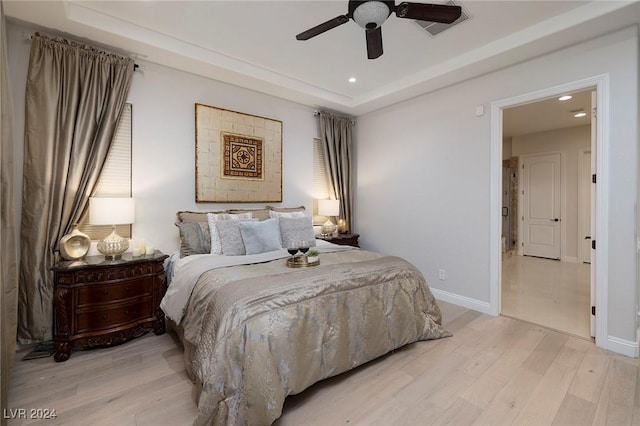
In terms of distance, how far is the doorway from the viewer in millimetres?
4379

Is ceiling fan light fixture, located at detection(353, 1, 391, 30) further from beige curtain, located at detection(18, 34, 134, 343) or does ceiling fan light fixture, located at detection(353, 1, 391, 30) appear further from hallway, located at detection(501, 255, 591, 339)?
hallway, located at detection(501, 255, 591, 339)

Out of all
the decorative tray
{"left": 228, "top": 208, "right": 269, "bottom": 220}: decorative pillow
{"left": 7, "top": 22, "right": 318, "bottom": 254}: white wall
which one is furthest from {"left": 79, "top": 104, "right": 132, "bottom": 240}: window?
the decorative tray

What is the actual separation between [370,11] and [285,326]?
211 cm

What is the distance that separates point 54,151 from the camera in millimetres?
2555

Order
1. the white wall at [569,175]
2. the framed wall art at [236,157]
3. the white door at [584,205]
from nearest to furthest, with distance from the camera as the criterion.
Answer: the framed wall art at [236,157], the white door at [584,205], the white wall at [569,175]

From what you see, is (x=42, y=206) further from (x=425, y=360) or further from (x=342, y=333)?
(x=425, y=360)

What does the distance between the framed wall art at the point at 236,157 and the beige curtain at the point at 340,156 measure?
2.69ft

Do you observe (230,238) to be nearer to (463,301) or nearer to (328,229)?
(328,229)

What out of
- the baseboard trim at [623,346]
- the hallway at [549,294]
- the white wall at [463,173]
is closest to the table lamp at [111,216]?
the white wall at [463,173]

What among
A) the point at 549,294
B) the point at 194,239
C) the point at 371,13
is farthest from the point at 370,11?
the point at 549,294

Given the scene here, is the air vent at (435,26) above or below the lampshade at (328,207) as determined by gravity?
above

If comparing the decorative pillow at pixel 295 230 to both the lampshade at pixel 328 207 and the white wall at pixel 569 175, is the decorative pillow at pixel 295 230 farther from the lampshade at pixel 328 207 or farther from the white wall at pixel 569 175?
the white wall at pixel 569 175

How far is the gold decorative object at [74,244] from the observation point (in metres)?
2.53

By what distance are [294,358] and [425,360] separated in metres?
1.20
